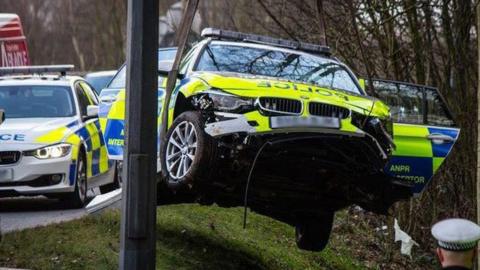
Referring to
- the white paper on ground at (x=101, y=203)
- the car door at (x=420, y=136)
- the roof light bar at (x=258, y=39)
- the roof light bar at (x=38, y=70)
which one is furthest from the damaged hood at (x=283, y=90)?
the roof light bar at (x=38, y=70)

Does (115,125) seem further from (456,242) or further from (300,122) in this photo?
(456,242)

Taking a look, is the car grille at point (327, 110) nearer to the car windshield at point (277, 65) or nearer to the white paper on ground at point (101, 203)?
the car windshield at point (277, 65)

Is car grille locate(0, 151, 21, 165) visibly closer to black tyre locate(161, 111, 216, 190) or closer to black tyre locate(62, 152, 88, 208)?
black tyre locate(62, 152, 88, 208)

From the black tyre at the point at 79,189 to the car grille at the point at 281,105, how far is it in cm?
441

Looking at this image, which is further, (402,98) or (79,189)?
(79,189)

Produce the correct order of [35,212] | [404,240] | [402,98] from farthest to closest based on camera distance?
[404,240], [35,212], [402,98]

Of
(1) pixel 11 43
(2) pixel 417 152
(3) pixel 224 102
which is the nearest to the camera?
(3) pixel 224 102

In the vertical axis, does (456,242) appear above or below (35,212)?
above

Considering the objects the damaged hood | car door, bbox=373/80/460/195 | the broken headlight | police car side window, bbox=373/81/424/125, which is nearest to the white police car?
the damaged hood

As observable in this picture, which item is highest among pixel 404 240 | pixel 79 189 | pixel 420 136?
pixel 420 136

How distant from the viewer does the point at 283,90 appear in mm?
7926

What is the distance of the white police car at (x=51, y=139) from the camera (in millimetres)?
10898

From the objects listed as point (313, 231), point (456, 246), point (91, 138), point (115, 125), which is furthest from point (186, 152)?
point (91, 138)

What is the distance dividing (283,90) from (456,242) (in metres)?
4.32
